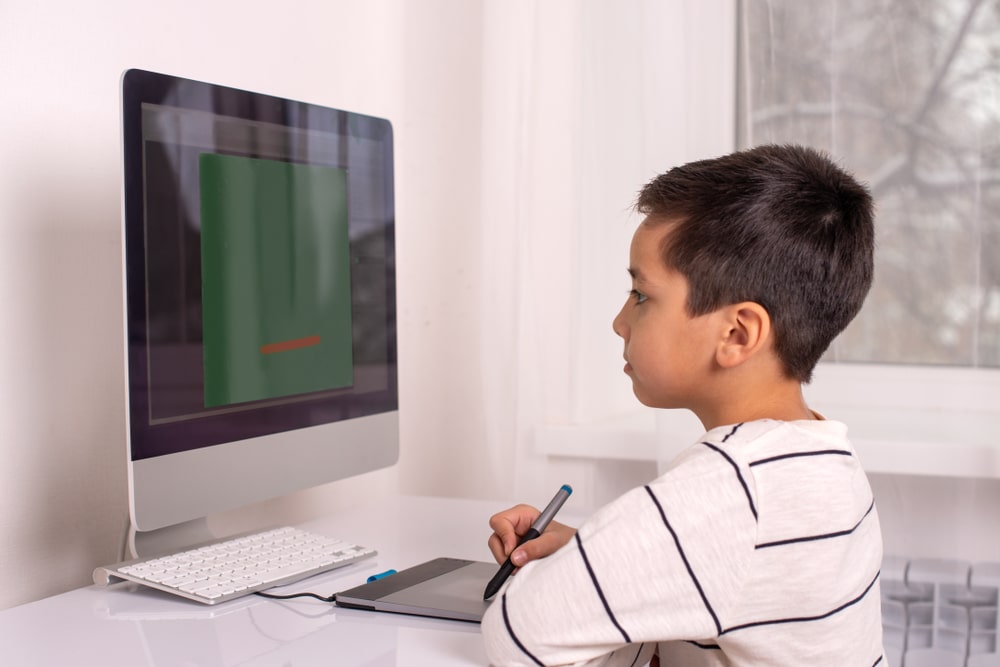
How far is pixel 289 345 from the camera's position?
1.10m

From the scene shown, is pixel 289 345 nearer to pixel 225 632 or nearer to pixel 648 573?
pixel 225 632

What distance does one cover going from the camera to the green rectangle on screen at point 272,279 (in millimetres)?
994

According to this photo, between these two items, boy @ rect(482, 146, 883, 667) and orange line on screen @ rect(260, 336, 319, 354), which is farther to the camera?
orange line on screen @ rect(260, 336, 319, 354)

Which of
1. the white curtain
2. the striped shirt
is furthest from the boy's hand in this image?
the white curtain

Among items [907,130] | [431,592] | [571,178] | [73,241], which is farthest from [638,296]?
[907,130]

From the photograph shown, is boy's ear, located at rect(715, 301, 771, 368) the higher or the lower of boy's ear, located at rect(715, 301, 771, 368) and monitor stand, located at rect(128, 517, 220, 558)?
the higher

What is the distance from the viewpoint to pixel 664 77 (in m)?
1.58

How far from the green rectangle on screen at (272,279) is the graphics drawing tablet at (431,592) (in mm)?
249

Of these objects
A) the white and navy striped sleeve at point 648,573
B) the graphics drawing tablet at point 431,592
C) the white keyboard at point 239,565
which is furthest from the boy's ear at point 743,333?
the white keyboard at point 239,565

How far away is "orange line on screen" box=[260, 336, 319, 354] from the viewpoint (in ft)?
3.49

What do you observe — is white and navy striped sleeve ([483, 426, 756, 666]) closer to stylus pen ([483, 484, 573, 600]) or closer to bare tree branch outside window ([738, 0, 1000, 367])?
stylus pen ([483, 484, 573, 600])

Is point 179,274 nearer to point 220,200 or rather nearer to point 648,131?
point 220,200

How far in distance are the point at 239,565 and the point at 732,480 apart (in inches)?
20.3

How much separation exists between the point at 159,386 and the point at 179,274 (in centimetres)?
11
